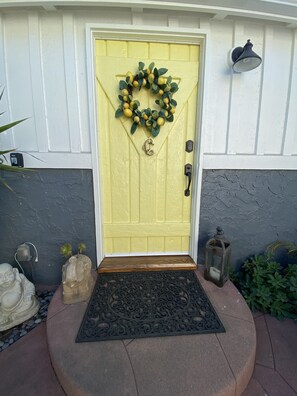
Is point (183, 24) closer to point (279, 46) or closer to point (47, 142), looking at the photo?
point (279, 46)

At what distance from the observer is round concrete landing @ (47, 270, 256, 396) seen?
103 centimetres

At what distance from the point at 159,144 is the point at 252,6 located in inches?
47.7

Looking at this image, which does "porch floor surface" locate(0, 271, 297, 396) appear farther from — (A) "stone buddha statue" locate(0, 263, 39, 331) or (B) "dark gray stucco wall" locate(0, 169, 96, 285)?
(B) "dark gray stucco wall" locate(0, 169, 96, 285)

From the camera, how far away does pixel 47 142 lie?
5.77 ft

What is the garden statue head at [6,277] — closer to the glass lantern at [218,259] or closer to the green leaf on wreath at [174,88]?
the glass lantern at [218,259]

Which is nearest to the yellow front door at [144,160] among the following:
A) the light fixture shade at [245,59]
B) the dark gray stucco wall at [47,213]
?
the dark gray stucco wall at [47,213]

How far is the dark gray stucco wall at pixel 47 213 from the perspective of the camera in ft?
5.94

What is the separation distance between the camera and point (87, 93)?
1.68 metres

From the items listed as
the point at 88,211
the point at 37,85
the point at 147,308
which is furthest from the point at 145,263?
the point at 37,85

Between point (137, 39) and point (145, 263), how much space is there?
2.00m

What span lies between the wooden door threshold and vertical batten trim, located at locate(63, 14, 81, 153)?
43.5 inches

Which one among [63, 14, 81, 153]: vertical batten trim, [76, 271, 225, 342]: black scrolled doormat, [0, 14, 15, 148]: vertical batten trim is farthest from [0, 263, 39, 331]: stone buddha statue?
[63, 14, 81, 153]: vertical batten trim

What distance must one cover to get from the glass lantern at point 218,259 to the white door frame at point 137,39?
1.06ft

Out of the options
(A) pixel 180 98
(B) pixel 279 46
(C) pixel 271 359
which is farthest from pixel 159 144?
(C) pixel 271 359
